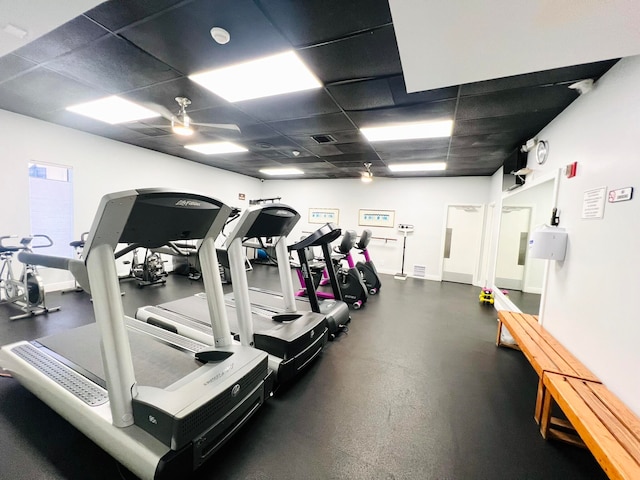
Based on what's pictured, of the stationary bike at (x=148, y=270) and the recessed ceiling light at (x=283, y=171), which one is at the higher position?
the recessed ceiling light at (x=283, y=171)

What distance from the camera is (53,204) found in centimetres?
440

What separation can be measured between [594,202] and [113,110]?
17.6 feet

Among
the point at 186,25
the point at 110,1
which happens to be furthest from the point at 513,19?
the point at 110,1

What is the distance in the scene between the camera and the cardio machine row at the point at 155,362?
134cm

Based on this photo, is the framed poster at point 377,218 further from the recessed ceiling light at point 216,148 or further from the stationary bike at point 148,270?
the stationary bike at point 148,270

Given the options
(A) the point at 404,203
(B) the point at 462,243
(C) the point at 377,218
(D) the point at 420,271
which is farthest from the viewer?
(C) the point at 377,218

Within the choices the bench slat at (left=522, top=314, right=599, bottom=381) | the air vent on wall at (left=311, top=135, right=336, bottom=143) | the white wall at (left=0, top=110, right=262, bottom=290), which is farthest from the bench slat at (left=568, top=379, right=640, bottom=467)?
the air vent on wall at (left=311, top=135, right=336, bottom=143)

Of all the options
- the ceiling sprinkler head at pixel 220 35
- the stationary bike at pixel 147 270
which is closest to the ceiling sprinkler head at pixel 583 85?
the ceiling sprinkler head at pixel 220 35

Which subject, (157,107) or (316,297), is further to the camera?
(316,297)

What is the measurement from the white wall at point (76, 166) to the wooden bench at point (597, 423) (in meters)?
3.57

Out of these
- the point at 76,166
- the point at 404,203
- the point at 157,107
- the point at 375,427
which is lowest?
the point at 375,427

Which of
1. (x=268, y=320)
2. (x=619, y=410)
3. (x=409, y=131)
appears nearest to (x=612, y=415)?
(x=619, y=410)

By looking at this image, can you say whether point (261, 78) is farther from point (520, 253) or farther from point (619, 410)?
point (520, 253)

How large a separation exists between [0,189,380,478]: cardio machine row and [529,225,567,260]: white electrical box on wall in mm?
2415
